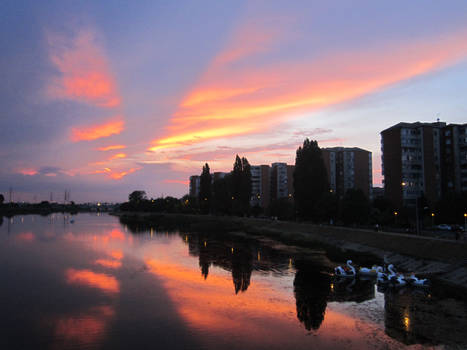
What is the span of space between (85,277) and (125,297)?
10.5 metres

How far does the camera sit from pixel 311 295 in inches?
1180

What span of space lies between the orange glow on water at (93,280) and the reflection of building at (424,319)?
22.3m

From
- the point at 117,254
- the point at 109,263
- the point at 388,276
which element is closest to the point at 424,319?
the point at 388,276

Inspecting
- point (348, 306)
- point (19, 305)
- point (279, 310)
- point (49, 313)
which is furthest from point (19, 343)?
point (348, 306)

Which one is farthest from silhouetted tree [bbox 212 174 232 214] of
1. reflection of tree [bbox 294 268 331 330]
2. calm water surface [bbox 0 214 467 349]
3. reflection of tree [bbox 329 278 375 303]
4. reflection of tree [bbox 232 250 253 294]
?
reflection of tree [bbox 329 278 375 303]

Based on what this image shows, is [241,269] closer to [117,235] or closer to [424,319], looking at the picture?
[424,319]

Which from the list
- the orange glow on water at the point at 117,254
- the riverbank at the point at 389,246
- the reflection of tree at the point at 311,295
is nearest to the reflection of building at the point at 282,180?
the riverbank at the point at 389,246

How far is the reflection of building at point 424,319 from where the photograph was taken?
19.9 m

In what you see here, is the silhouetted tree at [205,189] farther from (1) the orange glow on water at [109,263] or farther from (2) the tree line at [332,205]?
(1) the orange glow on water at [109,263]

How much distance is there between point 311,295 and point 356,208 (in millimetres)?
41316

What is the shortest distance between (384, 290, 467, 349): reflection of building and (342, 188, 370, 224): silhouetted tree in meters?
38.8

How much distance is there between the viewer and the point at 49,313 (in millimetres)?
24703

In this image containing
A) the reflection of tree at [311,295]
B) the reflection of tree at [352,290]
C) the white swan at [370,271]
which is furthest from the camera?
the white swan at [370,271]

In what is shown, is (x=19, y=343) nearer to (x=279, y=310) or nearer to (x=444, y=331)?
(x=279, y=310)
